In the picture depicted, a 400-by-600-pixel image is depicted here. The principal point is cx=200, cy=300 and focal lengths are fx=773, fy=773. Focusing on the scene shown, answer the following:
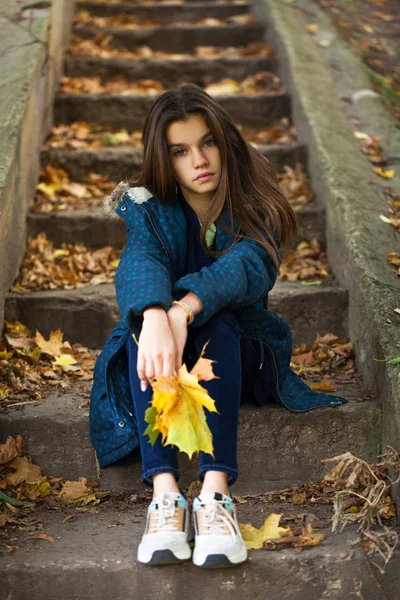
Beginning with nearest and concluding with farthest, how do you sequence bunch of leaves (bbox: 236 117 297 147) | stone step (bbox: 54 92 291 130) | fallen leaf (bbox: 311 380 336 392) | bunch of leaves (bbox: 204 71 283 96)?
fallen leaf (bbox: 311 380 336 392) < bunch of leaves (bbox: 236 117 297 147) < stone step (bbox: 54 92 291 130) < bunch of leaves (bbox: 204 71 283 96)

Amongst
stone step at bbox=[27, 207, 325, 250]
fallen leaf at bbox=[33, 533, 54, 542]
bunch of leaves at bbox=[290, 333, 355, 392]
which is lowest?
fallen leaf at bbox=[33, 533, 54, 542]

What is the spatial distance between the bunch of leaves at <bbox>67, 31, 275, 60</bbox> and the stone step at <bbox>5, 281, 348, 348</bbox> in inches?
103

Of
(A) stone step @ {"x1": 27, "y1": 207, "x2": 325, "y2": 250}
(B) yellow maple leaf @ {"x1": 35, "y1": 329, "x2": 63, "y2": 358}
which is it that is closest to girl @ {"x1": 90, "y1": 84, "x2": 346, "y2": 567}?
(B) yellow maple leaf @ {"x1": 35, "y1": 329, "x2": 63, "y2": 358}

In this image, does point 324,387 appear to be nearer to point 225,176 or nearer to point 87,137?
point 225,176

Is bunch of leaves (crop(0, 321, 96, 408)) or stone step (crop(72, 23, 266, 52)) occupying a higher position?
stone step (crop(72, 23, 266, 52))

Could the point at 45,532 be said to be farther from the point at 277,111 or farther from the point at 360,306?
the point at 277,111

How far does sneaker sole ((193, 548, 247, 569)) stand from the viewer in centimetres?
208

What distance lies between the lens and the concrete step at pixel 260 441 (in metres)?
2.71

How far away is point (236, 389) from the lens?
2.34 m

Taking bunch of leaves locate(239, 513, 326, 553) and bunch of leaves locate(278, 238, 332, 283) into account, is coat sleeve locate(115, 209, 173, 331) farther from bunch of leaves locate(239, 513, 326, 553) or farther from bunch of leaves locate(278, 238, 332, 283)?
bunch of leaves locate(278, 238, 332, 283)

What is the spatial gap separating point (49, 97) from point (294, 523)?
3.22m

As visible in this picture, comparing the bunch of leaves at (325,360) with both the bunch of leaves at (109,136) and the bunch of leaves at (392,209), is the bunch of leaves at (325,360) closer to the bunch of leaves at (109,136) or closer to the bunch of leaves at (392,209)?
the bunch of leaves at (392,209)

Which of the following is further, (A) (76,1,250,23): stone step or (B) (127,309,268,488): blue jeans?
(A) (76,1,250,23): stone step

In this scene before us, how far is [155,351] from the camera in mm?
2199
